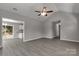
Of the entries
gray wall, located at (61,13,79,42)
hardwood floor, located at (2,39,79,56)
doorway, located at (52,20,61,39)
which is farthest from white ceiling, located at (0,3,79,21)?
hardwood floor, located at (2,39,79,56)

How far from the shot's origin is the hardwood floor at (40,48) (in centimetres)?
182

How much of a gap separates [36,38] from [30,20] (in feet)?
1.28

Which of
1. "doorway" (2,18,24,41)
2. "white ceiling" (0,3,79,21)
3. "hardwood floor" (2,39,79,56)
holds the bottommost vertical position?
"hardwood floor" (2,39,79,56)

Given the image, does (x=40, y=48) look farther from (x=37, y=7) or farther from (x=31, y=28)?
(x=37, y=7)

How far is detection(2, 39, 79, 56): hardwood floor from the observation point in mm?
1818

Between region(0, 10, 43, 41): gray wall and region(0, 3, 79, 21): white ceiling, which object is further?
region(0, 10, 43, 41): gray wall

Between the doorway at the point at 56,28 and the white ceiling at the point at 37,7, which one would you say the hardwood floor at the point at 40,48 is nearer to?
the doorway at the point at 56,28

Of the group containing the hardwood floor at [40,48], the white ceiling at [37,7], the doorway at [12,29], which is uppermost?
the white ceiling at [37,7]

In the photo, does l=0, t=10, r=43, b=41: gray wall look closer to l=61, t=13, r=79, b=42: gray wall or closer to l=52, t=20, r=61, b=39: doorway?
Result: l=52, t=20, r=61, b=39: doorway

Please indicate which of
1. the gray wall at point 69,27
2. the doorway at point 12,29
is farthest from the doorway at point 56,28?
the doorway at point 12,29

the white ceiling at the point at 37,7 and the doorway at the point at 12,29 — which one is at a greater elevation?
the white ceiling at the point at 37,7

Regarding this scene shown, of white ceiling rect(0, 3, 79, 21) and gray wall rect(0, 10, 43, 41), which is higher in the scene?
white ceiling rect(0, 3, 79, 21)

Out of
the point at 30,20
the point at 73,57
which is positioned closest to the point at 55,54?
the point at 73,57

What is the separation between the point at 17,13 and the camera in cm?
185
